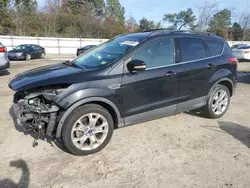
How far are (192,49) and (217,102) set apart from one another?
132 cm

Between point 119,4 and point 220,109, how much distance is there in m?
60.2

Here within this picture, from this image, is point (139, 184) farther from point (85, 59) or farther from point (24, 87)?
Result: point (85, 59)

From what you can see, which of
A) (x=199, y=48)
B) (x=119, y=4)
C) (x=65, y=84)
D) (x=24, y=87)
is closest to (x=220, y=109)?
(x=199, y=48)

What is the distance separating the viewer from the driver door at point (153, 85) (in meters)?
3.88

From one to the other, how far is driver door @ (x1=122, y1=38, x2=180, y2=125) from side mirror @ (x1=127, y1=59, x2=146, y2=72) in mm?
69

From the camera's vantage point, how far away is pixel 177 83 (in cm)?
434

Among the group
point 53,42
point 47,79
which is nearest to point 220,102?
point 47,79

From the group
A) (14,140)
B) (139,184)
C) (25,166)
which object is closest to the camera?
(139,184)

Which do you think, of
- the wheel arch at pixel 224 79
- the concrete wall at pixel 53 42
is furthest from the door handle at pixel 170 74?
the concrete wall at pixel 53 42

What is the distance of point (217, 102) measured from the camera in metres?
5.15

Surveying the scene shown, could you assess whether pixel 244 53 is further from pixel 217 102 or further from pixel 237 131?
pixel 237 131

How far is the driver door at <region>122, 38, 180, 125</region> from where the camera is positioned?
12.7 feet

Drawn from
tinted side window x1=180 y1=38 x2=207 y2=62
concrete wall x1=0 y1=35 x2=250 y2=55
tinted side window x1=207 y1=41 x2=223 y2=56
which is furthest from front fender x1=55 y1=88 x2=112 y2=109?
concrete wall x1=0 y1=35 x2=250 y2=55

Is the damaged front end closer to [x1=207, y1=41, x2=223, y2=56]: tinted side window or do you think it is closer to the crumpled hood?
the crumpled hood
